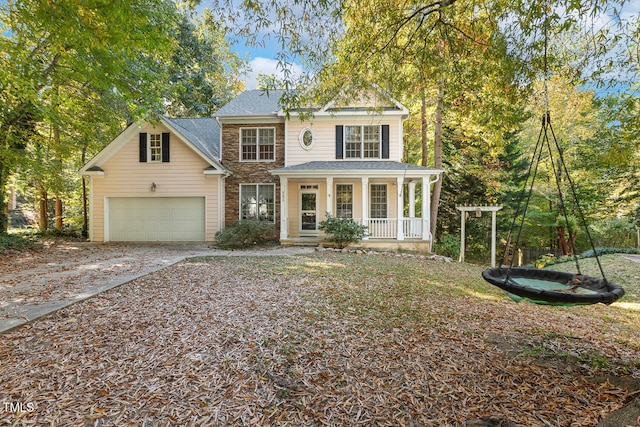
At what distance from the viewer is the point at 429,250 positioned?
1149 centimetres

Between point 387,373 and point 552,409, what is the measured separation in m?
1.28

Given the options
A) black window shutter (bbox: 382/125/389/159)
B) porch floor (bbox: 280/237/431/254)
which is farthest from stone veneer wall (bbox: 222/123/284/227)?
black window shutter (bbox: 382/125/389/159)

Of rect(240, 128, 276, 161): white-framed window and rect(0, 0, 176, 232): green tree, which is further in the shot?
rect(240, 128, 276, 161): white-framed window

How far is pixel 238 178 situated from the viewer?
13148 mm

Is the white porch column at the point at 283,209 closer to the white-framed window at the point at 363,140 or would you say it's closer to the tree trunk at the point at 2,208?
the white-framed window at the point at 363,140

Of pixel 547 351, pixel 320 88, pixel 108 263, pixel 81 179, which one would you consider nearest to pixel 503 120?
pixel 320 88

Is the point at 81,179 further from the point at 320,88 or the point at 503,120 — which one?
the point at 503,120

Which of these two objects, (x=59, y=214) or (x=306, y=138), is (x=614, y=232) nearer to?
(x=306, y=138)

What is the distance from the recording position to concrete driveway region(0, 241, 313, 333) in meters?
4.20

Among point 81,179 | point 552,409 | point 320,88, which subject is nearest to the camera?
point 552,409

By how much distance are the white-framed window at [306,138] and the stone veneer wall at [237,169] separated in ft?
2.84

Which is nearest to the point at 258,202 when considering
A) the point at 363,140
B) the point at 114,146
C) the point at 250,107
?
the point at 250,107

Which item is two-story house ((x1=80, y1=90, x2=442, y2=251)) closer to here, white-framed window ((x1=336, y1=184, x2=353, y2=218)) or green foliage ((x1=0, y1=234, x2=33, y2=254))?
white-framed window ((x1=336, y1=184, x2=353, y2=218))

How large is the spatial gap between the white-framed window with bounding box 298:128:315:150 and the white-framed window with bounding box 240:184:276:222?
7.33ft
